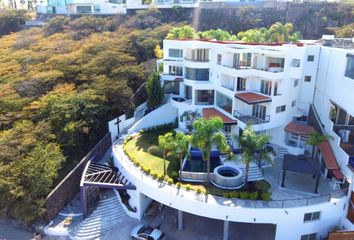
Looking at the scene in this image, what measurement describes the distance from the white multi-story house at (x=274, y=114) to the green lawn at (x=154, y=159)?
1318 millimetres

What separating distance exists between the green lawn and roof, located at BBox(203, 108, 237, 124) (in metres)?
6.91

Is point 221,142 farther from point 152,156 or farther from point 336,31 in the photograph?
point 336,31

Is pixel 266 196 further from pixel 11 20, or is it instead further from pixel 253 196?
pixel 11 20

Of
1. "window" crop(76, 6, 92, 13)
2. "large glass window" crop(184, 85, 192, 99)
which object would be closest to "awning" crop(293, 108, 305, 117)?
"large glass window" crop(184, 85, 192, 99)

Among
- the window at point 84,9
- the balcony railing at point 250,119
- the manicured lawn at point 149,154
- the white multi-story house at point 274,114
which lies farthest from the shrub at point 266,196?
the window at point 84,9

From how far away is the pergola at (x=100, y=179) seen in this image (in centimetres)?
3142

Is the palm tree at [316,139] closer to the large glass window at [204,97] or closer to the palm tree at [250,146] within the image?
the palm tree at [250,146]

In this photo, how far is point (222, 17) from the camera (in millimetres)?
81188

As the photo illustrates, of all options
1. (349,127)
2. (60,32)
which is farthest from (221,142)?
(60,32)

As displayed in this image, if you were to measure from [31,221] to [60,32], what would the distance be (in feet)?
204

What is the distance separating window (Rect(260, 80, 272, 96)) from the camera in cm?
3550

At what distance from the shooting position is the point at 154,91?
44.4 m

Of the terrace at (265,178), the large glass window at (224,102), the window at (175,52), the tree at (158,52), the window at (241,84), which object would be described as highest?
the window at (175,52)

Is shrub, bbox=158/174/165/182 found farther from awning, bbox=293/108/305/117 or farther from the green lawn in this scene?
awning, bbox=293/108/305/117
